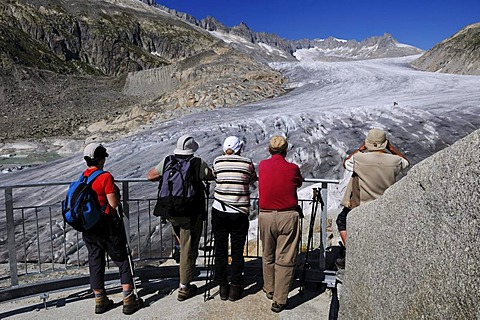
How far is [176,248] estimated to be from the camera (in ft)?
17.0

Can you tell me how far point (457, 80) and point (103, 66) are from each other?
94781 millimetres

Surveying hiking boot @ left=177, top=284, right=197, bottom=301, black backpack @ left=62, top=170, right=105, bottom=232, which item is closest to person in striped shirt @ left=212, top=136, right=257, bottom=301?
hiking boot @ left=177, top=284, right=197, bottom=301

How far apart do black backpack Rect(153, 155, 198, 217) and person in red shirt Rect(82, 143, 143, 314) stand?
49cm

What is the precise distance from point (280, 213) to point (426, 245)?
194 cm

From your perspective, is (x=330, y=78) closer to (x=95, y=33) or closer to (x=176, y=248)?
(x=176, y=248)

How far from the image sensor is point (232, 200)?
4.52 metres

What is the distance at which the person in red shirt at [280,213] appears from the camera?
14.4 feet

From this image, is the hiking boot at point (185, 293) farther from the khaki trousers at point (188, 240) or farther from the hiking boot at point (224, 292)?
the hiking boot at point (224, 292)

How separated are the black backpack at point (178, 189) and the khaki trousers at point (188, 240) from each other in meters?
0.16

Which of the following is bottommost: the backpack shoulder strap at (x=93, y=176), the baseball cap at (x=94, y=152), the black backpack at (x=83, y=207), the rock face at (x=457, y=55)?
the black backpack at (x=83, y=207)

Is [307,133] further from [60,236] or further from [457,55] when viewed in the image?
[457,55]

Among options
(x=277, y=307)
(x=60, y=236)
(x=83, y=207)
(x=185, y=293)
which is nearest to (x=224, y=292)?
(x=185, y=293)

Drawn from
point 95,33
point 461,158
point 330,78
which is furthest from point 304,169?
point 95,33

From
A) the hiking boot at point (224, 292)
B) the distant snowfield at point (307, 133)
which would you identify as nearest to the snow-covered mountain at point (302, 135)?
the distant snowfield at point (307, 133)
